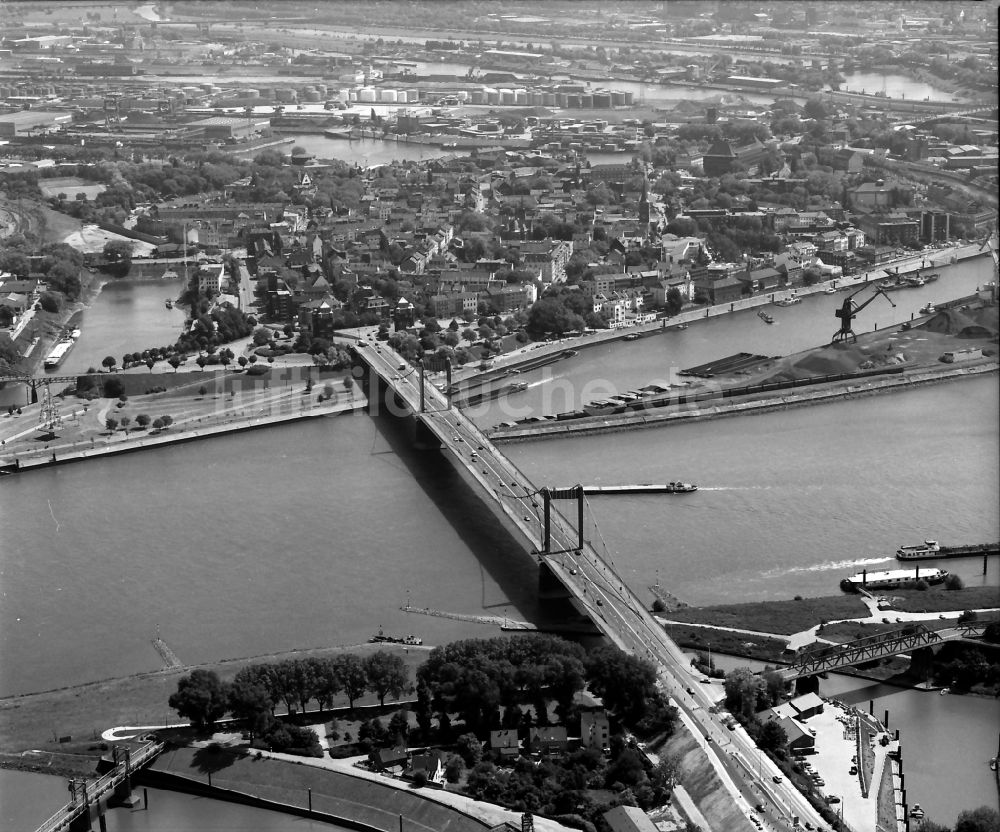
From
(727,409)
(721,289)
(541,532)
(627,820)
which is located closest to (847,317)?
(721,289)

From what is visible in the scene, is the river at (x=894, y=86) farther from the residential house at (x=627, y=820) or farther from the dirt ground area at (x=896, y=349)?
the residential house at (x=627, y=820)

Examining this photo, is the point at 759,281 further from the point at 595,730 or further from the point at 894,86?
the point at 894,86

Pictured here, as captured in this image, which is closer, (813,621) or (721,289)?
(813,621)

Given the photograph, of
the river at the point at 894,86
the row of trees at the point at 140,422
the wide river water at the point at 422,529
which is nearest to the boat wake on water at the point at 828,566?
the wide river water at the point at 422,529

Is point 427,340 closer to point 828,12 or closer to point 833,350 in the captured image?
point 833,350

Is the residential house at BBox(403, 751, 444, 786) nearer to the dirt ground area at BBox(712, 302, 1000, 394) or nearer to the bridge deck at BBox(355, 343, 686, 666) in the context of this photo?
the bridge deck at BBox(355, 343, 686, 666)
